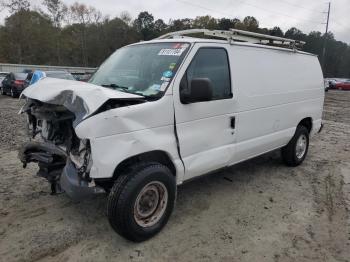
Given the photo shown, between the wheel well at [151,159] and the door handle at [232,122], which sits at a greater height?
the door handle at [232,122]

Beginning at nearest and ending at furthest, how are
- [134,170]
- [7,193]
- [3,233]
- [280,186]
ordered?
1. [134,170]
2. [3,233]
3. [7,193]
4. [280,186]

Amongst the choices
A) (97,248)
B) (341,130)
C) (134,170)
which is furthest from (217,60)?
(341,130)

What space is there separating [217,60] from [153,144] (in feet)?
5.03

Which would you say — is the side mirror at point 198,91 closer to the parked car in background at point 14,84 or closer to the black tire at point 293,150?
the black tire at point 293,150

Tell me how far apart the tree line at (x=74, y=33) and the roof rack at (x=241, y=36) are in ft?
135

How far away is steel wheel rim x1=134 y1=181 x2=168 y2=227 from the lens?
3641 millimetres

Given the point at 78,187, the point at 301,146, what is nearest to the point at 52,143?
the point at 78,187

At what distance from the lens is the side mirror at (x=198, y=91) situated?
12.2 feet

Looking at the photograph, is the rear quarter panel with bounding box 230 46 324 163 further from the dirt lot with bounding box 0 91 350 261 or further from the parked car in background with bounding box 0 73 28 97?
the parked car in background with bounding box 0 73 28 97

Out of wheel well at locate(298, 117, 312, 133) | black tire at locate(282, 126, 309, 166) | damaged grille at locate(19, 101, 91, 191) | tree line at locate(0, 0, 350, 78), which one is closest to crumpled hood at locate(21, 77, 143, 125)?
damaged grille at locate(19, 101, 91, 191)

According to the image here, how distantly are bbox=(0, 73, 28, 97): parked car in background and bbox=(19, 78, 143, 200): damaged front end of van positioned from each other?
16118 mm

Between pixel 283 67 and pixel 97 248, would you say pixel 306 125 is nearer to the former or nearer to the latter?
pixel 283 67

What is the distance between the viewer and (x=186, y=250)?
3.54 m

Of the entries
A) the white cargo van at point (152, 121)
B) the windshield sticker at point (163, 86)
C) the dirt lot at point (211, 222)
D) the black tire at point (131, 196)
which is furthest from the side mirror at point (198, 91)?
the dirt lot at point (211, 222)
